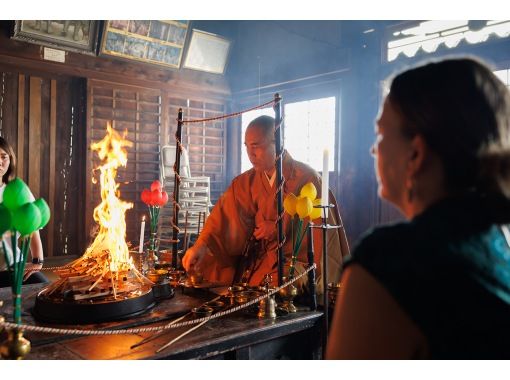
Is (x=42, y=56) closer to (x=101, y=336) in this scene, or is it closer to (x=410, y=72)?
(x=101, y=336)

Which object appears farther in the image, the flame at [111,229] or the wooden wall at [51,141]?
the wooden wall at [51,141]

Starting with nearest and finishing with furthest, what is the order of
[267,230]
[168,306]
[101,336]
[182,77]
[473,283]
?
[473,283] → [101,336] → [168,306] → [267,230] → [182,77]

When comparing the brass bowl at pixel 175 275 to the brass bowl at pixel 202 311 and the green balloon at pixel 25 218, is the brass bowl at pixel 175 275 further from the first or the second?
the green balloon at pixel 25 218

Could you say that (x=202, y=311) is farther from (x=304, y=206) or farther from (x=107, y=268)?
(x=304, y=206)

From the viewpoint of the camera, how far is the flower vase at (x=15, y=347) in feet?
5.57

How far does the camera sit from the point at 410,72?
93 cm

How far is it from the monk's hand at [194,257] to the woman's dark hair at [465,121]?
249 cm

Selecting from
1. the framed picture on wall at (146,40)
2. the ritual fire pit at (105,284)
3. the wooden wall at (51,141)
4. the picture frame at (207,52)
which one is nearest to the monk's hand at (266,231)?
the ritual fire pit at (105,284)

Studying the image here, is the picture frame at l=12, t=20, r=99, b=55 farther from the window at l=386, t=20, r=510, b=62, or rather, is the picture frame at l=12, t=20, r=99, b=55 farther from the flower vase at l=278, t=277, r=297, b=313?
the flower vase at l=278, t=277, r=297, b=313

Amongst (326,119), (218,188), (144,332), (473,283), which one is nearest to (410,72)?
(473,283)

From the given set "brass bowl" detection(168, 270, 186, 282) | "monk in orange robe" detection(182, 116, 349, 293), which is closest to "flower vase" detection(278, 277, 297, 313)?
"monk in orange robe" detection(182, 116, 349, 293)

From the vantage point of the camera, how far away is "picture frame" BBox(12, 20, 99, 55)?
658 centimetres

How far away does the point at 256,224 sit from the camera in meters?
3.65

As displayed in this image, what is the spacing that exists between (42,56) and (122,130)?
1.68 m
